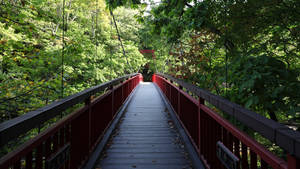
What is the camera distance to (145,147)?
3551 millimetres

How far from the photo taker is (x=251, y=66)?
8.51 feet

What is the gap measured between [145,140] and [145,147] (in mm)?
347

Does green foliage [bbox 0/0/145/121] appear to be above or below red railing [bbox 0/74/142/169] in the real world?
above

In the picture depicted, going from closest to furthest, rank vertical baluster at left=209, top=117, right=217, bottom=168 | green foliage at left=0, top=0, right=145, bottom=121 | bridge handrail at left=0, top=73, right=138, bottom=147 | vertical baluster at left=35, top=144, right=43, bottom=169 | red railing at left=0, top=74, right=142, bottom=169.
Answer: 1. bridge handrail at left=0, top=73, right=138, bottom=147
2. red railing at left=0, top=74, right=142, bottom=169
3. vertical baluster at left=35, top=144, right=43, bottom=169
4. vertical baluster at left=209, top=117, right=217, bottom=168
5. green foliage at left=0, top=0, right=145, bottom=121

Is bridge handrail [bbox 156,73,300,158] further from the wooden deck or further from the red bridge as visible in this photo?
the wooden deck

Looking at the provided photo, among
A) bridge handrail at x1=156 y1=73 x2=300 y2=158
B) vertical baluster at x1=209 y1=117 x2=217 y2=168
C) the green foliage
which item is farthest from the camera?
the green foliage

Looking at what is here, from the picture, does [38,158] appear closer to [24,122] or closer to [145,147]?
[24,122]

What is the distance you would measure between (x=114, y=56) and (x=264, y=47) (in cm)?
1494

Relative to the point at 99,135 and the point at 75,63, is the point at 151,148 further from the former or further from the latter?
the point at 75,63

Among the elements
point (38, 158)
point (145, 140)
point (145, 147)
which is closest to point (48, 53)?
point (145, 140)

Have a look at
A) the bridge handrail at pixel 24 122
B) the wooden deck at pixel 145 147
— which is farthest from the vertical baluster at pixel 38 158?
the wooden deck at pixel 145 147

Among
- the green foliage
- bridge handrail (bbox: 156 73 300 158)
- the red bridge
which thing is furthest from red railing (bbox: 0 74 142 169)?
bridge handrail (bbox: 156 73 300 158)

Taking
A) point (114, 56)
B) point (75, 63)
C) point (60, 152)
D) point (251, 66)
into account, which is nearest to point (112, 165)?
point (60, 152)

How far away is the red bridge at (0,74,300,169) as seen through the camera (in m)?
1.18
